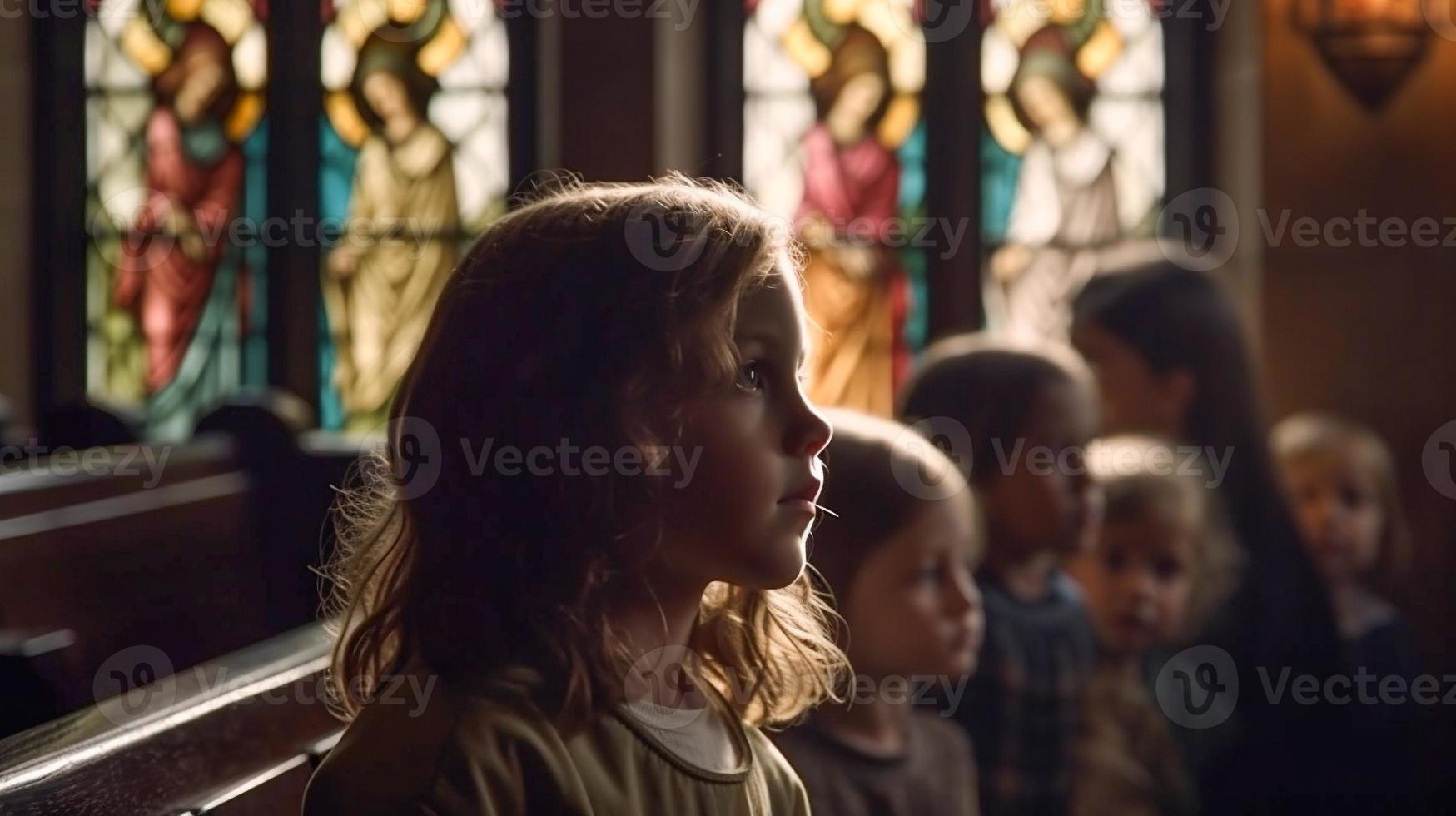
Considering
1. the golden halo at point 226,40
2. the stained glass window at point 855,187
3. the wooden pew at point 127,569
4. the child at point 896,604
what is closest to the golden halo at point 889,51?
the stained glass window at point 855,187

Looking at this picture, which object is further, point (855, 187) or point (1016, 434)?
point (855, 187)

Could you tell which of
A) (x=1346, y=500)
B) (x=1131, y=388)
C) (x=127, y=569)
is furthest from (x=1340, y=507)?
(x=127, y=569)

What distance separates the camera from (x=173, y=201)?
198 inches

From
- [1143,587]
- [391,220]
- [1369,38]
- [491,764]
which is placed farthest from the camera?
[391,220]

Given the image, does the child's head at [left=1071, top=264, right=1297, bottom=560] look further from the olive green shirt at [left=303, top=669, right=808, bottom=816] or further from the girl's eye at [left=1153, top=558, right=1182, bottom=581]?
the olive green shirt at [left=303, top=669, right=808, bottom=816]

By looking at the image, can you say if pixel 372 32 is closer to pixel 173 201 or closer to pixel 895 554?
pixel 173 201

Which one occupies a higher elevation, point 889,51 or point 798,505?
point 889,51

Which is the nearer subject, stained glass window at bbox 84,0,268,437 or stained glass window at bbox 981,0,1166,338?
stained glass window at bbox 981,0,1166,338

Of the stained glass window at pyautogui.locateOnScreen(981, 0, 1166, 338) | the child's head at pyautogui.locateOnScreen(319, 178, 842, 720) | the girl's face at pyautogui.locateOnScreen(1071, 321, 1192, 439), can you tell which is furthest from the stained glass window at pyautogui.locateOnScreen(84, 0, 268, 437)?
the child's head at pyautogui.locateOnScreen(319, 178, 842, 720)

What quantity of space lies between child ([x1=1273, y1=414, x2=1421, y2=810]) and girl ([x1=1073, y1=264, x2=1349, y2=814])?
64 centimetres

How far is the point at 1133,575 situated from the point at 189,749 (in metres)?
2.30

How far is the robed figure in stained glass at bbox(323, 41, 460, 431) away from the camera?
492 cm

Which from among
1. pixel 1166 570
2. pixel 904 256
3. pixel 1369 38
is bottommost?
pixel 1166 570

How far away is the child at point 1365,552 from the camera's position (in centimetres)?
397
